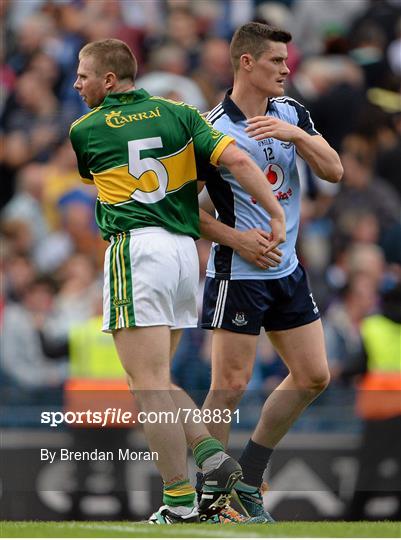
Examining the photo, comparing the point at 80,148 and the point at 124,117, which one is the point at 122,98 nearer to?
the point at 124,117

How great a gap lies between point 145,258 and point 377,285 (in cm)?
463

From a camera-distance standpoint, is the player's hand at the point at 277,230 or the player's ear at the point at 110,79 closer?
the player's hand at the point at 277,230

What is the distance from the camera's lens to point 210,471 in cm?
677

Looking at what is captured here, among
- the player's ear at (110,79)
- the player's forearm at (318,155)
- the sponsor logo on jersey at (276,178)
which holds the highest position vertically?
the player's ear at (110,79)

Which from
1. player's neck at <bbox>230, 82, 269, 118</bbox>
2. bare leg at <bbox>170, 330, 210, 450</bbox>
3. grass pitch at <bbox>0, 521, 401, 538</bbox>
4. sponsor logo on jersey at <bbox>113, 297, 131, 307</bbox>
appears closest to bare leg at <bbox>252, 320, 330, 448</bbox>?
bare leg at <bbox>170, 330, 210, 450</bbox>

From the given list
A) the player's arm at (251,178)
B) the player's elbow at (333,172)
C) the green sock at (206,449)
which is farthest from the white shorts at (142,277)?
the player's elbow at (333,172)

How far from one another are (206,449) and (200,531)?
24.7 inches

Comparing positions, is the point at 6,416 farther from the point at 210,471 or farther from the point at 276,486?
the point at 210,471

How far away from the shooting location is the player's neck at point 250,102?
715 centimetres

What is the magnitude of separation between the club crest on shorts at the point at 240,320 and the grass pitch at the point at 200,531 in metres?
0.99

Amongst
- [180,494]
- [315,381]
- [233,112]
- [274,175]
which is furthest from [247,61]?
[180,494]

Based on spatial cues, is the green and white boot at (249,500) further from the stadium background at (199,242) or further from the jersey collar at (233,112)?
the jersey collar at (233,112)

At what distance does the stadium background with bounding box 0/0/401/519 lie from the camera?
9023mm

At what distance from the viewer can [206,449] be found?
6820 mm
